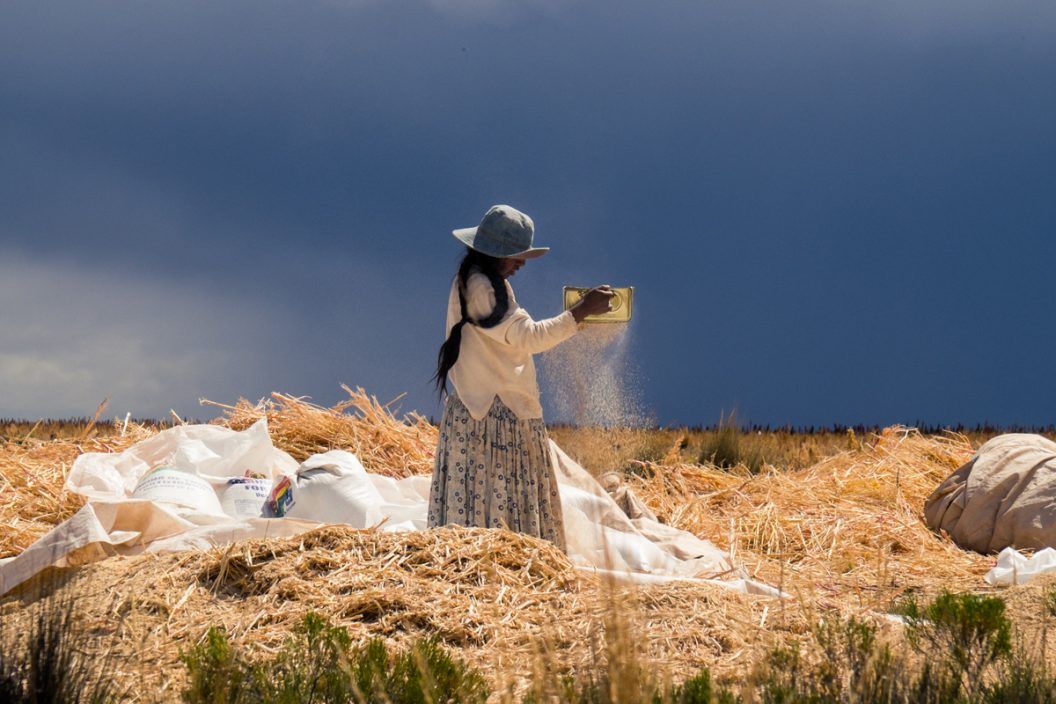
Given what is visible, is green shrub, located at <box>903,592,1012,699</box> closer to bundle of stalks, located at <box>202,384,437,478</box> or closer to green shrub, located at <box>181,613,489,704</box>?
green shrub, located at <box>181,613,489,704</box>

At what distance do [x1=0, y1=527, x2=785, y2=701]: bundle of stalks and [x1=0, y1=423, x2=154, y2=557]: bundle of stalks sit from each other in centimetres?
168

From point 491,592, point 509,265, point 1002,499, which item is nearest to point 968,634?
point 491,592

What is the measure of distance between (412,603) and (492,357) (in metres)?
1.44

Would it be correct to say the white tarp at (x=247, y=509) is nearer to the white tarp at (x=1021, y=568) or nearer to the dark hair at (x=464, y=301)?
the dark hair at (x=464, y=301)

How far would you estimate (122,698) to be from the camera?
281 centimetres

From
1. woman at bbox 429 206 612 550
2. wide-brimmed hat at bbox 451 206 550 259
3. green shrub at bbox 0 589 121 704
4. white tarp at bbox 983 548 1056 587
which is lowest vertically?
green shrub at bbox 0 589 121 704

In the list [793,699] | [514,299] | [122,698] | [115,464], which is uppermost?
[514,299]

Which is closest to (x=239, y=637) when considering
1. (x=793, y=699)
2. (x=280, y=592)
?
(x=280, y=592)

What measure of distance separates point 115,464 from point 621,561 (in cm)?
359

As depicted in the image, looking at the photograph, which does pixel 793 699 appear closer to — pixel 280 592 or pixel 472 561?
pixel 472 561

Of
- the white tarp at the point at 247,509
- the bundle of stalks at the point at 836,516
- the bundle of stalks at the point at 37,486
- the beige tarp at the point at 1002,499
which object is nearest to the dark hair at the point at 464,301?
the white tarp at the point at 247,509

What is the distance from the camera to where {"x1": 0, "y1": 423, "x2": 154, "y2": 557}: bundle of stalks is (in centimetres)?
543

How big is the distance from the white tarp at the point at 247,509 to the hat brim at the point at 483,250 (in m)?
1.13

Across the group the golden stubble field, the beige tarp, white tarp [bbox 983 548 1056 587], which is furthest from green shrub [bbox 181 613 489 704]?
the beige tarp
